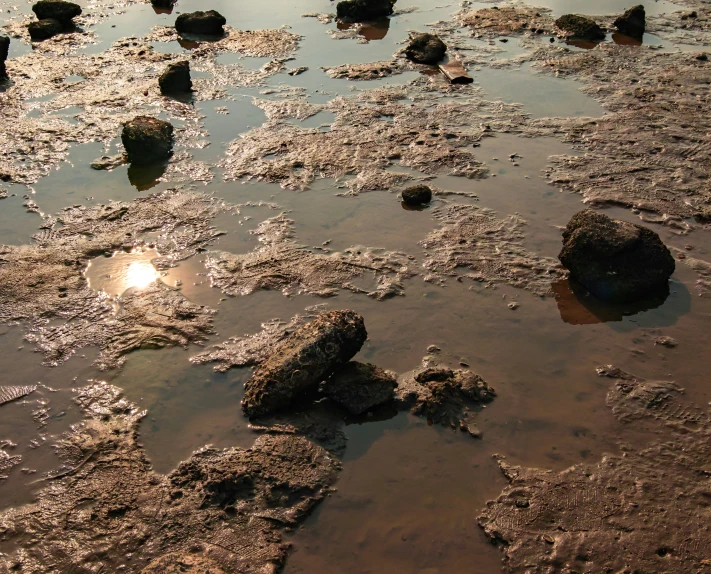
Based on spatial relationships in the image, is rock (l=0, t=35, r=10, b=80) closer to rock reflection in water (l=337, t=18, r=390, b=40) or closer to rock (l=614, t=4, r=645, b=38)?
rock reflection in water (l=337, t=18, r=390, b=40)

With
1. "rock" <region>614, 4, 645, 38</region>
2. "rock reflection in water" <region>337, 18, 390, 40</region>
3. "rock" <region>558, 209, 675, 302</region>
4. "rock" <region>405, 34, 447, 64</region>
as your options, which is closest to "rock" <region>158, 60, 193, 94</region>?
"rock" <region>405, 34, 447, 64</region>

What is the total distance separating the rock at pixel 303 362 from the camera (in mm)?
4793

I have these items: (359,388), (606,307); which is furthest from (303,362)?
(606,307)

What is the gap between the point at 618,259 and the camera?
5.88 metres

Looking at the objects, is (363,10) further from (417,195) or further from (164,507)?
(164,507)

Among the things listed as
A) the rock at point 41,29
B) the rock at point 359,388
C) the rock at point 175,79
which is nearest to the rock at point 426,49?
the rock at point 175,79

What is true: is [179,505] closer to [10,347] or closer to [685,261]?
[10,347]

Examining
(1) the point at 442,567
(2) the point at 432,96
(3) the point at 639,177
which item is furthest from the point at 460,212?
(1) the point at 442,567

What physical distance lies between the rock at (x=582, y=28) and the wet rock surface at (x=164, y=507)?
9.98 meters

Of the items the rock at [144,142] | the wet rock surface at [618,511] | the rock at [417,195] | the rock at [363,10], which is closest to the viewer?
the wet rock surface at [618,511]

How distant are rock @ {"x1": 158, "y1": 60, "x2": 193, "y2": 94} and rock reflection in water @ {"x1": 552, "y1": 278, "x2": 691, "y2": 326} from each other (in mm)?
6905

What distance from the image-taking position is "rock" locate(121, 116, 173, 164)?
27.8 feet

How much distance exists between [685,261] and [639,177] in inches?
64.3

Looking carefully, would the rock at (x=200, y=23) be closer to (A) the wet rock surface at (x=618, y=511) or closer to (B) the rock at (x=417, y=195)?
(B) the rock at (x=417, y=195)
